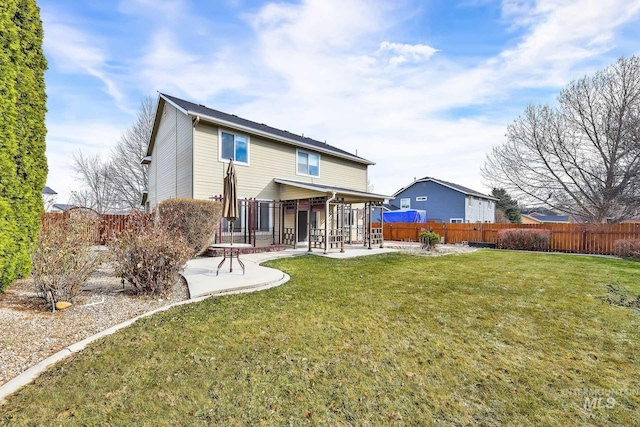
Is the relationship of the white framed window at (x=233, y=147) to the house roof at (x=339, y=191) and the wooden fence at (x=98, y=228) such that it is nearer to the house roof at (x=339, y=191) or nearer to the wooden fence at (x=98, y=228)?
the house roof at (x=339, y=191)

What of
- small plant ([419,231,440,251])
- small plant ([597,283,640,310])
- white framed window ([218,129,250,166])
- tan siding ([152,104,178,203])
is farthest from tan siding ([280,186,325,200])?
small plant ([597,283,640,310])

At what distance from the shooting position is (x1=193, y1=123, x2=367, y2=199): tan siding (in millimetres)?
11711

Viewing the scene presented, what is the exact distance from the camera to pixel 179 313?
435 centimetres

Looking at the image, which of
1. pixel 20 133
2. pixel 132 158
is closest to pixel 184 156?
pixel 20 133

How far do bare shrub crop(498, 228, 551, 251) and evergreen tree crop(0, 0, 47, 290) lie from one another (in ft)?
61.4

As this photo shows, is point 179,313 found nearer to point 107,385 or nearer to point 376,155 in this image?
point 107,385

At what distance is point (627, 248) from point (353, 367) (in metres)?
16.1

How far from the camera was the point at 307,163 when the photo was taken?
16000mm

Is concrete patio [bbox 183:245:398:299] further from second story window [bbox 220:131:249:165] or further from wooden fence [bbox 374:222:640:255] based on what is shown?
wooden fence [bbox 374:222:640:255]

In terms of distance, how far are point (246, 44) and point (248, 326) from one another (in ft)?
33.1

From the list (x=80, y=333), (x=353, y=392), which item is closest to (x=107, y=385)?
(x=80, y=333)

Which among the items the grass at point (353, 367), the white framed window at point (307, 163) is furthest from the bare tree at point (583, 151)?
the grass at point (353, 367)
